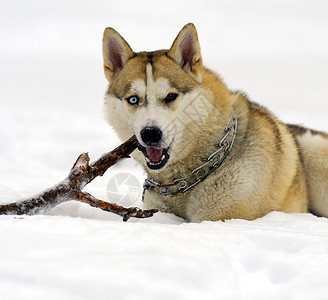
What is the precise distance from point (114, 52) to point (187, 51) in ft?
2.32

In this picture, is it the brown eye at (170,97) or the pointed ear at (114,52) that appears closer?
the brown eye at (170,97)

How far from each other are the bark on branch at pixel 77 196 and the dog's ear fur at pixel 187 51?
104cm

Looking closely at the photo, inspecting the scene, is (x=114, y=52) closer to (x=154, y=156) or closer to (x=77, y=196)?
(x=154, y=156)

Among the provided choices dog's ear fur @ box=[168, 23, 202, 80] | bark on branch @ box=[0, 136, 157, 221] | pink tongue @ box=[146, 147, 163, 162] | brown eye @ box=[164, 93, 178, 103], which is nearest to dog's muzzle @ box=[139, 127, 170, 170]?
pink tongue @ box=[146, 147, 163, 162]

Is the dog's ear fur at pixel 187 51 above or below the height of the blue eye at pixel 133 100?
above

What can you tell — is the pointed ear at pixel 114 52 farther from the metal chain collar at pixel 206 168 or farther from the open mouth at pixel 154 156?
the metal chain collar at pixel 206 168

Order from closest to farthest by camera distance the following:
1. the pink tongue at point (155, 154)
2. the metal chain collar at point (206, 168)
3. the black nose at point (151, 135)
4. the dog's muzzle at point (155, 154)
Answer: the black nose at point (151, 135), the dog's muzzle at point (155, 154), the pink tongue at point (155, 154), the metal chain collar at point (206, 168)

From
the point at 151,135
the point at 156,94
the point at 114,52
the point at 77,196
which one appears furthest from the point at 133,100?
the point at 77,196

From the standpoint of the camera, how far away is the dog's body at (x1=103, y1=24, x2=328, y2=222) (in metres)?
3.60

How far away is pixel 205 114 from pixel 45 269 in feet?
7.38

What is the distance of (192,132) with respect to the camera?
370 cm

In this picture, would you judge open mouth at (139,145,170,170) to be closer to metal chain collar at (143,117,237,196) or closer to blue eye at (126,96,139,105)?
metal chain collar at (143,117,237,196)

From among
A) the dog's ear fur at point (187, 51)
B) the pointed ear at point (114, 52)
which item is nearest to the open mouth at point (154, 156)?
the dog's ear fur at point (187, 51)

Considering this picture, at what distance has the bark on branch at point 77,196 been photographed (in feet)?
9.54
